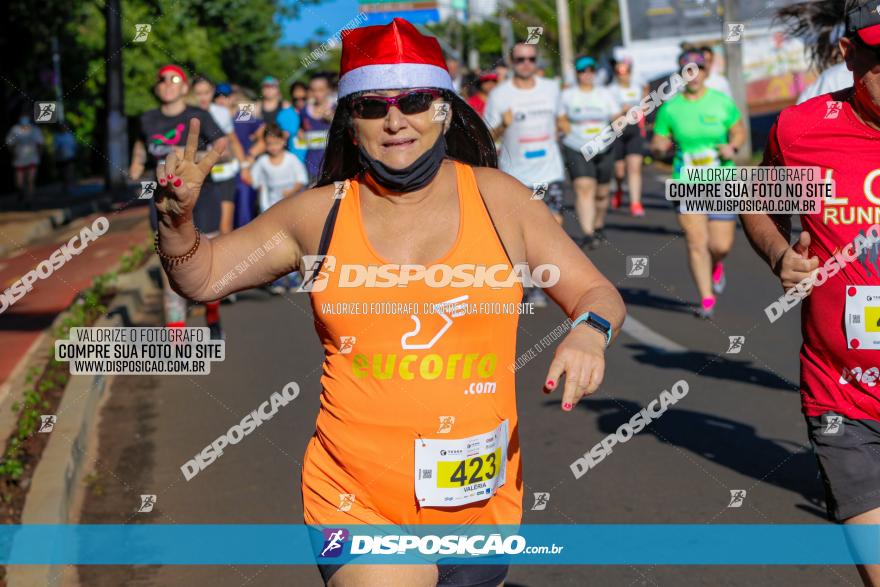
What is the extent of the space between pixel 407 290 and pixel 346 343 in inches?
8.1

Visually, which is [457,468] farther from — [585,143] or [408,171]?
[585,143]

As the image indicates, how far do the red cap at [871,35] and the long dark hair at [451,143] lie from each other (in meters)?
1.09

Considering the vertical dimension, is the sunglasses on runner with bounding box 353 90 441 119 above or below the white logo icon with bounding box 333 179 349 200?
above

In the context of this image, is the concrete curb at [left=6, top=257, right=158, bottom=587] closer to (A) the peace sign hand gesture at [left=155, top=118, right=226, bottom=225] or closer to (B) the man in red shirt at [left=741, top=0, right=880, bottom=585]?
(A) the peace sign hand gesture at [left=155, top=118, right=226, bottom=225]

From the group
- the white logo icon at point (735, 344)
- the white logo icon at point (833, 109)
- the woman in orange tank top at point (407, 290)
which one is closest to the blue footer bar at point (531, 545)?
the white logo icon at point (833, 109)

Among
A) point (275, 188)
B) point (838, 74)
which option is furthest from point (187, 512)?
point (275, 188)

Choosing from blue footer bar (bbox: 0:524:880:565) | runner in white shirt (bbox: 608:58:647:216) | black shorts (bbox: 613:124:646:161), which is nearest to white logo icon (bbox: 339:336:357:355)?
blue footer bar (bbox: 0:524:880:565)

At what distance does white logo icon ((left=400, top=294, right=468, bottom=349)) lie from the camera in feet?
10.2

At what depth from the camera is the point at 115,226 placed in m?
24.6

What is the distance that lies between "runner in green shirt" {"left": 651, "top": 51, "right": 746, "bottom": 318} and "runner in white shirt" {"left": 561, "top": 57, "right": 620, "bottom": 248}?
3.64 m

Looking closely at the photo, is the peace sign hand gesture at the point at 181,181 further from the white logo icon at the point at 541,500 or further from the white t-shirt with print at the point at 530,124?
the white t-shirt with print at the point at 530,124

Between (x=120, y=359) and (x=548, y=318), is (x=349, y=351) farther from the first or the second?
(x=548, y=318)

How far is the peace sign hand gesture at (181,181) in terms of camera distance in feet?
9.80

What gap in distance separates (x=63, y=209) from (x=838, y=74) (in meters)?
25.4
